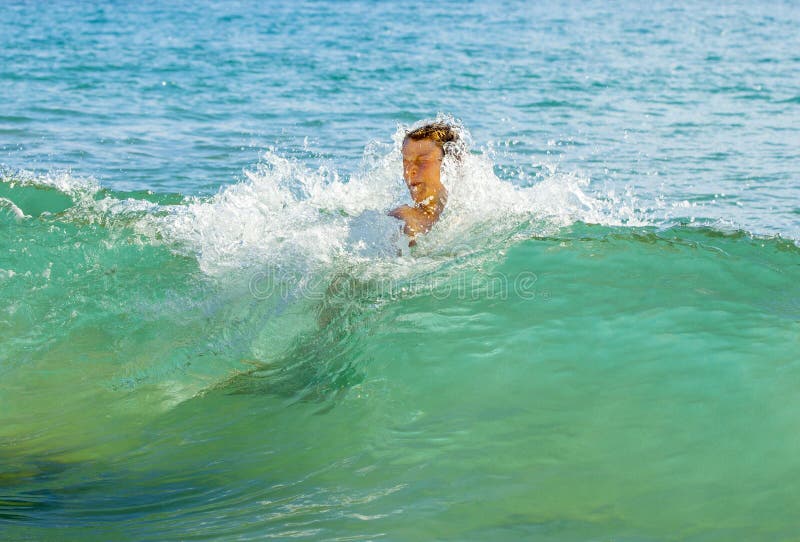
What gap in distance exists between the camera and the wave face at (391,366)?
3.48 m

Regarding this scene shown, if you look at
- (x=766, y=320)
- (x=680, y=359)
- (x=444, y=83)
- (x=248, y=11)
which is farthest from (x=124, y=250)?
(x=248, y=11)

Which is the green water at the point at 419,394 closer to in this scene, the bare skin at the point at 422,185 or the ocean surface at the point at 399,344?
the ocean surface at the point at 399,344

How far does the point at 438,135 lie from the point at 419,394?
6.02ft

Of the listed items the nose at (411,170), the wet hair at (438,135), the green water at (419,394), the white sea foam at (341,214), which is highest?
the wet hair at (438,135)

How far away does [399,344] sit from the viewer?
458 cm

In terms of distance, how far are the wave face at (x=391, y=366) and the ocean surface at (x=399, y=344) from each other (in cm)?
1

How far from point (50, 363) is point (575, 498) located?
111 inches

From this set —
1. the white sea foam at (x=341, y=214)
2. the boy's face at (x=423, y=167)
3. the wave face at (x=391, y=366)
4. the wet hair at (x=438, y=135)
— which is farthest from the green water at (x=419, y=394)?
the wet hair at (x=438, y=135)

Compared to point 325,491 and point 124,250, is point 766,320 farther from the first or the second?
point 124,250

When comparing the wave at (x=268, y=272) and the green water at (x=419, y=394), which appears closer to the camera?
the green water at (x=419, y=394)

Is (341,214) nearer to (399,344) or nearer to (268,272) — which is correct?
(268,272)

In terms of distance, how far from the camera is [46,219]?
6.25m

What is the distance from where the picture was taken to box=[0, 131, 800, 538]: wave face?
3.48 m

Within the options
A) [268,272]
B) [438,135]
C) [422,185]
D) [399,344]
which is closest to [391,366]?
[399,344]
